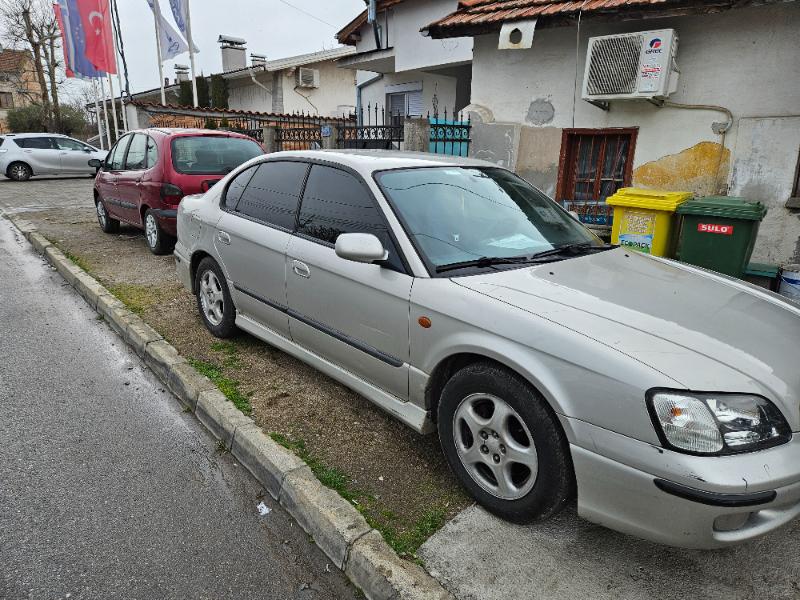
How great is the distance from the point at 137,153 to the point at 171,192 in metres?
1.41

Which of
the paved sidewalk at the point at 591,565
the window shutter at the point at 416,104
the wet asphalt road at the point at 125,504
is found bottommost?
the wet asphalt road at the point at 125,504

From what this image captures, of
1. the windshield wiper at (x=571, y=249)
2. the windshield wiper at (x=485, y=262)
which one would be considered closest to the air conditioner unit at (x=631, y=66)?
the windshield wiper at (x=571, y=249)

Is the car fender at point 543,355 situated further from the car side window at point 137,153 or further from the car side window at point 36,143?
the car side window at point 36,143

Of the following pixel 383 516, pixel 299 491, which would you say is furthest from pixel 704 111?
pixel 299 491

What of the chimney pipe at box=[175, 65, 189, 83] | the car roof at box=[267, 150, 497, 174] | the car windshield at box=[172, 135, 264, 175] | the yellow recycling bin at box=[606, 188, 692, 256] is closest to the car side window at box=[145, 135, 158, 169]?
the car windshield at box=[172, 135, 264, 175]

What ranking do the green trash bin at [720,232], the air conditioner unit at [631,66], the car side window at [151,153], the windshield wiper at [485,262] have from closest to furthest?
1. the windshield wiper at [485,262]
2. the green trash bin at [720,232]
3. the air conditioner unit at [631,66]
4. the car side window at [151,153]

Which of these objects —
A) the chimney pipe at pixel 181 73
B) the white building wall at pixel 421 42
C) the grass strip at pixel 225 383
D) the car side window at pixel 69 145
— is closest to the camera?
the grass strip at pixel 225 383

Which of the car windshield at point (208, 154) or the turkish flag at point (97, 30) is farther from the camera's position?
the turkish flag at point (97, 30)

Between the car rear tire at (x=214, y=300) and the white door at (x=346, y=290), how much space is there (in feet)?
3.18

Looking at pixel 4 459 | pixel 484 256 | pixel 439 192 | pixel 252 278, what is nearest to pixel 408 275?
pixel 484 256

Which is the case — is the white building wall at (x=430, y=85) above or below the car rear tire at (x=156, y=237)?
above

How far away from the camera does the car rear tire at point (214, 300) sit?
444 cm

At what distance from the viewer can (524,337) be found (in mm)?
2342

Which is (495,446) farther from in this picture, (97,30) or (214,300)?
(97,30)
